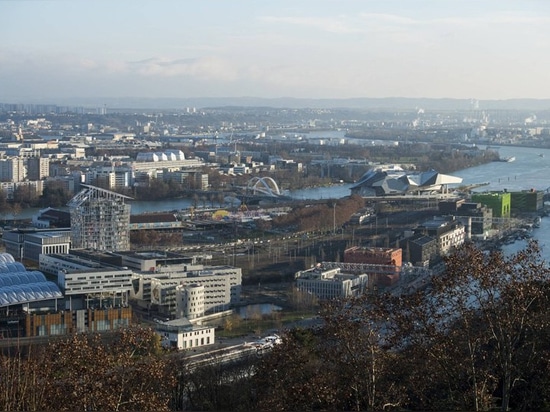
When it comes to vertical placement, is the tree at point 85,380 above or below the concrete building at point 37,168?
above

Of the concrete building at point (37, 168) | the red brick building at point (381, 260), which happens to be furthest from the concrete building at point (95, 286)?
the concrete building at point (37, 168)

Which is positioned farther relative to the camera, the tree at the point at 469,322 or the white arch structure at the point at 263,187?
the white arch structure at the point at 263,187

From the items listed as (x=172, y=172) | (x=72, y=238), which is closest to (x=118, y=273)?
(x=72, y=238)

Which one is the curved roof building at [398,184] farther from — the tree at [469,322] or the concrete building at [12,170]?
the tree at [469,322]

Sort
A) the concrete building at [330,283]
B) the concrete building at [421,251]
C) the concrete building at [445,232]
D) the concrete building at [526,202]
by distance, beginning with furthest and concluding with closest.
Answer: the concrete building at [526,202], the concrete building at [445,232], the concrete building at [421,251], the concrete building at [330,283]

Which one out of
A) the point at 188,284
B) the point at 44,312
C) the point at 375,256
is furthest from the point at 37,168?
the point at 44,312

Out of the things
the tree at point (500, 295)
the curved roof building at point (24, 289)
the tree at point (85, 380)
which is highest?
the tree at point (500, 295)

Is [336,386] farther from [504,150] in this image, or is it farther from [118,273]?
[504,150]
